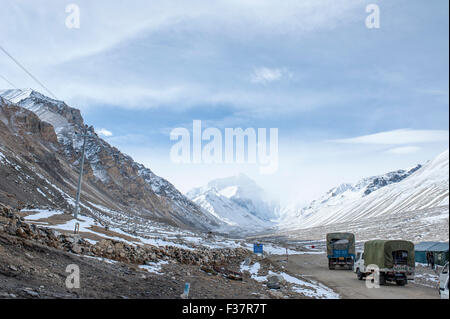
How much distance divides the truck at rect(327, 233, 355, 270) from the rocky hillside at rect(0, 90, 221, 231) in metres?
25.3

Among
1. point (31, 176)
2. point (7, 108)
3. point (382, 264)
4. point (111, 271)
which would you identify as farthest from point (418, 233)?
point (7, 108)

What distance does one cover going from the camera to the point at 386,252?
20875 mm

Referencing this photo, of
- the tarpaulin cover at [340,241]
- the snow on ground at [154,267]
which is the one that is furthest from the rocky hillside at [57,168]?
the tarpaulin cover at [340,241]

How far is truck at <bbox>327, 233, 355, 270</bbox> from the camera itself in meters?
33.9

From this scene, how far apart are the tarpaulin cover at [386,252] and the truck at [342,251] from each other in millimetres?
11919

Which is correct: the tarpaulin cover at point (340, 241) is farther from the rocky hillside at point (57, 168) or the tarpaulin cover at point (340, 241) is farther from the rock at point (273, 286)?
the rocky hillside at point (57, 168)

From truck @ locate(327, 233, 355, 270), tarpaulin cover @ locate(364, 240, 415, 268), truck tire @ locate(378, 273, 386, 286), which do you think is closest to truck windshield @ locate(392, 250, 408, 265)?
tarpaulin cover @ locate(364, 240, 415, 268)

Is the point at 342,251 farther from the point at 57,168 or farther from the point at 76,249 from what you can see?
the point at 57,168

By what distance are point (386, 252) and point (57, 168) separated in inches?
3577

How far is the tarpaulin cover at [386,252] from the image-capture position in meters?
20.9

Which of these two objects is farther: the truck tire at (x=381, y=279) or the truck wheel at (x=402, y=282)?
the truck tire at (x=381, y=279)

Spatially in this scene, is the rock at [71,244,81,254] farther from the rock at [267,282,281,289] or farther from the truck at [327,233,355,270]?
the truck at [327,233,355,270]
